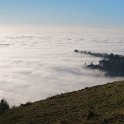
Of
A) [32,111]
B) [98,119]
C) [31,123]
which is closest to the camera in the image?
[98,119]

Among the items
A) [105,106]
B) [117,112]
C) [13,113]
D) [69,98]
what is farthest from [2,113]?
[117,112]

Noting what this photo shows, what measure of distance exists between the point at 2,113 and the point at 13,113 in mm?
2402

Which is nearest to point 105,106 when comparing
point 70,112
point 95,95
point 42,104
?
point 70,112

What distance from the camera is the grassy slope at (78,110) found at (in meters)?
29.7

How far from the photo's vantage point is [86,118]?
1175 inches

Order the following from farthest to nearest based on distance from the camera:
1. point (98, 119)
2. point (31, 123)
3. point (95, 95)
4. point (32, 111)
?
point (95, 95)
point (32, 111)
point (31, 123)
point (98, 119)

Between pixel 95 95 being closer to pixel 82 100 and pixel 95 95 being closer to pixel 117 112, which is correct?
pixel 82 100

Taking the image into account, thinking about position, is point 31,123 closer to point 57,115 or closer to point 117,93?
point 57,115

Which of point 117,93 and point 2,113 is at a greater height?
point 117,93

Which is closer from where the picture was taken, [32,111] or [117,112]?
[117,112]

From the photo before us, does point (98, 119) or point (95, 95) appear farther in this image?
point (95, 95)

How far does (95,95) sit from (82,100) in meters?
1.83

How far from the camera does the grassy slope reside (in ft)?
97.3

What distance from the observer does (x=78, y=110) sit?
111 ft
